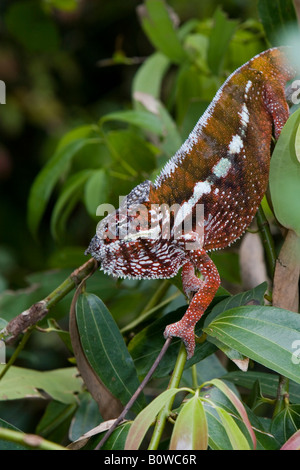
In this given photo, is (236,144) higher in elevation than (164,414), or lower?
higher

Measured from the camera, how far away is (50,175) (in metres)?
1.23

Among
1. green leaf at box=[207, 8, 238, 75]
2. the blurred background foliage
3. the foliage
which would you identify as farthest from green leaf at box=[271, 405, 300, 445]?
the blurred background foliage

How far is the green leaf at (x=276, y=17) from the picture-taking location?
94 cm

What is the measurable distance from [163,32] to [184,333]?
77cm

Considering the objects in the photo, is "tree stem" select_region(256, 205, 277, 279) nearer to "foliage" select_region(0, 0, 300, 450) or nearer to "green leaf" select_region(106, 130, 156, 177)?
"foliage" select_region(0, 0, 300, 450)

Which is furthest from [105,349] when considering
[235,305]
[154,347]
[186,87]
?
[186,87]

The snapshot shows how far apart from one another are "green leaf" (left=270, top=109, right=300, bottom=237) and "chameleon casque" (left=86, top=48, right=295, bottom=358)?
1.2 inches

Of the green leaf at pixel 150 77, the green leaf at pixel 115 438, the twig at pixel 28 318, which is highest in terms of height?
the green leaf at pixel 150 77

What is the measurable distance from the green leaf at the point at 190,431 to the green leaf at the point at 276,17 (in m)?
0.62

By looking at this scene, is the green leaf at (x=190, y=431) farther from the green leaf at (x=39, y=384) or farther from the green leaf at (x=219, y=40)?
the green leaf at (x=219, y=40)

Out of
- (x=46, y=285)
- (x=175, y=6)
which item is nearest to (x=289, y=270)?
(x=46, y=285)

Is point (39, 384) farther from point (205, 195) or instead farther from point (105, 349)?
point (205, 195)

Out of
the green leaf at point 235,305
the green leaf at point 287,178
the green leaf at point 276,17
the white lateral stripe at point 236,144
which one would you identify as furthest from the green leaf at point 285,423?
the green leaf at point 276,17

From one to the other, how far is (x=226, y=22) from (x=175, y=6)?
4.60 feet
